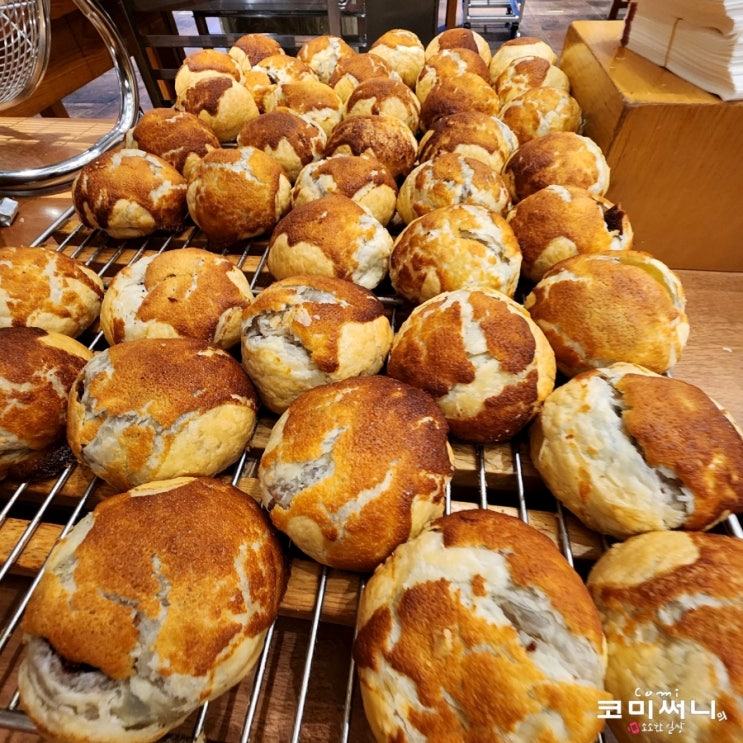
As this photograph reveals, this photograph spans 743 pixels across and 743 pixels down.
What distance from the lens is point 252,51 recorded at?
3357 millimetres

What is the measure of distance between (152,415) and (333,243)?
0.93m

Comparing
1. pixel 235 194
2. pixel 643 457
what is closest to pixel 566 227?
pixel 643 457

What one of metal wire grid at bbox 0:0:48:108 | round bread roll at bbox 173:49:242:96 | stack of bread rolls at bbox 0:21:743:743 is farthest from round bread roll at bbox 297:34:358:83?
metal wire grid at bbox 0:0:48:108

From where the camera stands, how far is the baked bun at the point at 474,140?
7.22ft

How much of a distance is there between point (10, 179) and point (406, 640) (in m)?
3.54

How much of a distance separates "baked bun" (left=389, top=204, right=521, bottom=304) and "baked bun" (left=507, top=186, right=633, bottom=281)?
144 millimetres

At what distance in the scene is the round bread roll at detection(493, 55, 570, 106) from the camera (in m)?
2.76

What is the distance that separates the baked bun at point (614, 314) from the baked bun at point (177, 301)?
3.74 feet

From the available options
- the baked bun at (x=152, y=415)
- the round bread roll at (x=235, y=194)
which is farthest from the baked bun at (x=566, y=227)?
the baked bun at (x=152, y=415)

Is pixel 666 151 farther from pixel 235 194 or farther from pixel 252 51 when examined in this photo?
pixel 252 51

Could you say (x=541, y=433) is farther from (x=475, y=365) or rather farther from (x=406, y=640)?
(x=406, y=640)

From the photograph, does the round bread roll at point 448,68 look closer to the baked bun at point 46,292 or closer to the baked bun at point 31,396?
the baked bun at point 46,292

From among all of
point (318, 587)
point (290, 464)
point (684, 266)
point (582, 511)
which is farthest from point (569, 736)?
point (684, 266)

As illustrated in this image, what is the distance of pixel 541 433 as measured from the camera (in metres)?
1.41
